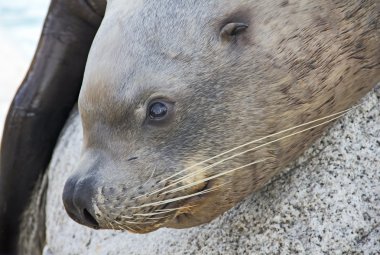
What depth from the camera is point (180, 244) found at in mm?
2631

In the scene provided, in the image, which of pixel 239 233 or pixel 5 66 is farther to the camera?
pixel 5 66

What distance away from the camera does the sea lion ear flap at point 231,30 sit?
209 cm

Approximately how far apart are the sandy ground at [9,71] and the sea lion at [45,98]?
4.38m

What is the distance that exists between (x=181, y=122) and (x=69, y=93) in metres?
1.55

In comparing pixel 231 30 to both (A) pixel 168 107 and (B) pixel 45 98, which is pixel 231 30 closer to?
(A) pixel 168 107

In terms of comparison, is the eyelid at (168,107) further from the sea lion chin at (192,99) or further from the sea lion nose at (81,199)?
the sea lion nose at (81,199)

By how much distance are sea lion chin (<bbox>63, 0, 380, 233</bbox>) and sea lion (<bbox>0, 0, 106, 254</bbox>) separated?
4.15ft

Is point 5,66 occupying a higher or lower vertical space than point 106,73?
higher

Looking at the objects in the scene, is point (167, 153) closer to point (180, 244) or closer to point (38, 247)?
point (180, 244)

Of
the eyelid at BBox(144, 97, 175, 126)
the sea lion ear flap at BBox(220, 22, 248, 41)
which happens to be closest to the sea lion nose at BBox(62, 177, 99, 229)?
the eyelid at BBox(144, 97, 175, 126)

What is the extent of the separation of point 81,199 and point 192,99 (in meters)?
0.38

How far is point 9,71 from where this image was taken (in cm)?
839

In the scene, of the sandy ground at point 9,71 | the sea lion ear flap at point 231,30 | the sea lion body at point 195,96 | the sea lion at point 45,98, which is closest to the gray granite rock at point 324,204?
the sea lion body at point 195,96

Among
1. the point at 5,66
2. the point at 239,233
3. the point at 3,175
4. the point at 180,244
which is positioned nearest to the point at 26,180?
the point at 3,175
